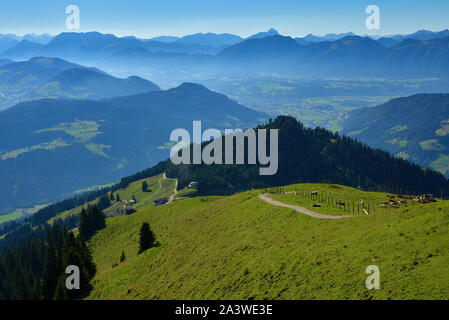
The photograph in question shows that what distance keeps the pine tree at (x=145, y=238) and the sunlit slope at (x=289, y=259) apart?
4.00 m

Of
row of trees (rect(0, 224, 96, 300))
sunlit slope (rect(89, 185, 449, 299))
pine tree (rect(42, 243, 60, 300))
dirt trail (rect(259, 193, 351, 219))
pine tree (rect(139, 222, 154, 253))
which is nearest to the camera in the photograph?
sunlit slope (rect(89, 185, 449, 299))

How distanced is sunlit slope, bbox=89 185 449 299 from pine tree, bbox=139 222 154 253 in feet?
13.1

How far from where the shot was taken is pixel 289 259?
5134cm

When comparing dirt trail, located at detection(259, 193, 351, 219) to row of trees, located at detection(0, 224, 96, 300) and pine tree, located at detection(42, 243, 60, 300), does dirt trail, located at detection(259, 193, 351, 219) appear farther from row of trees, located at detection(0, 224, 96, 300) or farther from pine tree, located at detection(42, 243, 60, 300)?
pine tree, located at detection(42, 243, 60, 300)

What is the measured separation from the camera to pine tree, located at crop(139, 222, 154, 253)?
312 ft

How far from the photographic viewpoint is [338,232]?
56094 millimetres

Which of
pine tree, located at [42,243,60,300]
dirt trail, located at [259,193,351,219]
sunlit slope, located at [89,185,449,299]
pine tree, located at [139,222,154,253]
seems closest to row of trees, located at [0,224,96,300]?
pine tree, located at [42,243,60,300]

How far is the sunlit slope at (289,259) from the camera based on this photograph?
3903 cm

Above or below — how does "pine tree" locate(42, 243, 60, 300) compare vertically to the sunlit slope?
below

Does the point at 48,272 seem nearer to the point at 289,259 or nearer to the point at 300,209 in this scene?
the point at 300,209

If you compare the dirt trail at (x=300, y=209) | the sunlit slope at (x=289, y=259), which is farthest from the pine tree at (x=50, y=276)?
the dirt trail at (x=300, y=209)

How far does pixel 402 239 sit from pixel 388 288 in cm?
1140

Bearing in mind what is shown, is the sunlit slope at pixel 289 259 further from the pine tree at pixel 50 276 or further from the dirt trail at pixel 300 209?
the pine tree at pixel 50 276
